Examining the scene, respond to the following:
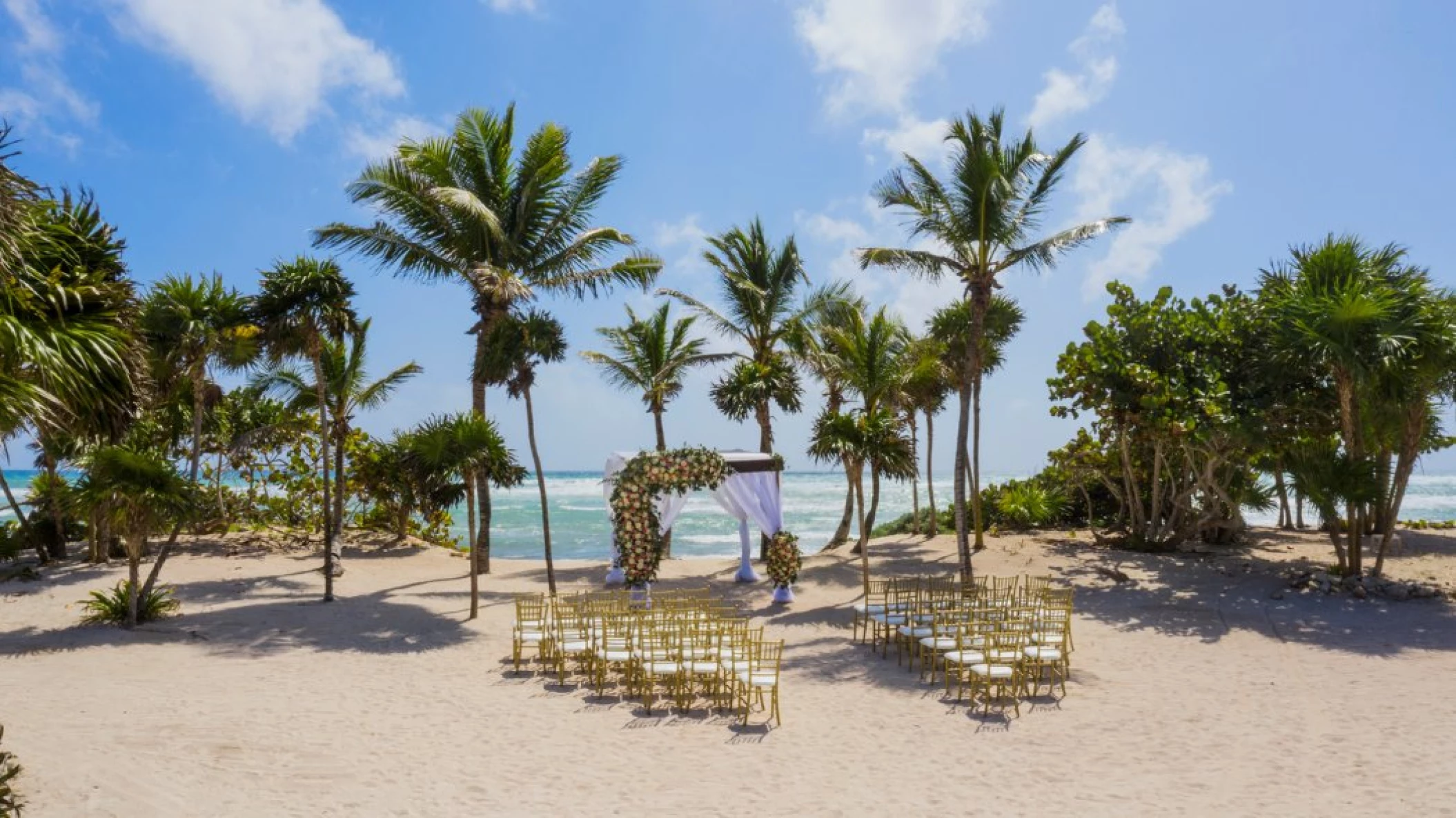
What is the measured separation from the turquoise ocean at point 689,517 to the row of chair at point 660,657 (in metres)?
15.6

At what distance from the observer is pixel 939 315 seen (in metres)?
24.4

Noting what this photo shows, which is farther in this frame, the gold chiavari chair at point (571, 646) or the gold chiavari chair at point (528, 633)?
the gold chiavari chair at point (528, 633)

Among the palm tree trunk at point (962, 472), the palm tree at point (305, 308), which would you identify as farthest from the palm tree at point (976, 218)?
the palm tree at point (305, 308)

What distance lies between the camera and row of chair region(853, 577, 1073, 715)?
32.5ft

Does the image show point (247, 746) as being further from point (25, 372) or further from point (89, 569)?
point (89, 569)

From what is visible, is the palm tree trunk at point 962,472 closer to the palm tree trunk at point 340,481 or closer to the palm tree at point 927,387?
the palm tree at point 927,387

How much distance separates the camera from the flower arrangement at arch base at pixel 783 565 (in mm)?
16422

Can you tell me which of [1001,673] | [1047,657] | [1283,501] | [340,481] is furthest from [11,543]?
[1283,501]

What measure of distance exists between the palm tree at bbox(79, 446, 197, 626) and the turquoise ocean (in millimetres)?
14546

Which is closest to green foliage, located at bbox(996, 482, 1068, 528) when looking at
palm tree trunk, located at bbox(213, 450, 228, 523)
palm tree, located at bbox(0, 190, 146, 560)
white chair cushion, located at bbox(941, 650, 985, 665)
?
white chair cushion, located at bbox(941, 650, 985, 665)

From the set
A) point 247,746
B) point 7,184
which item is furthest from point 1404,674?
point 7,184

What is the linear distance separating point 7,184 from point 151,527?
8.90 metres

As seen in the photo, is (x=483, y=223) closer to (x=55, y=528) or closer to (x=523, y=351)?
(x=523, y=351)

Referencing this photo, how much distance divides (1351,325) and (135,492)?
762 inches
